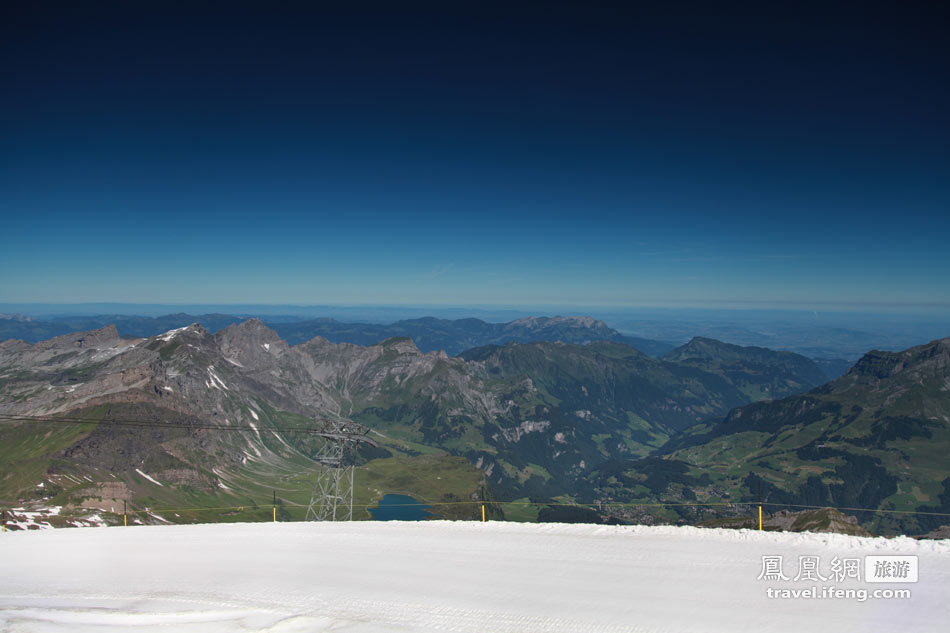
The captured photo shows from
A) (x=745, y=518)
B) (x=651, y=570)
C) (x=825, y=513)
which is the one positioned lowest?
(x=825, y=513)

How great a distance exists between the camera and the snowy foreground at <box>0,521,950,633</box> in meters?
18.1

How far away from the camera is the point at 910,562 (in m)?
20.9

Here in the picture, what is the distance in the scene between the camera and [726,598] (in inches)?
757

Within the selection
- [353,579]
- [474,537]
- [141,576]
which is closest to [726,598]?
[474,537]

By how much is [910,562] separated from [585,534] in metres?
14.6

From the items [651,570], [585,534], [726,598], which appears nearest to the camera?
[726,598]

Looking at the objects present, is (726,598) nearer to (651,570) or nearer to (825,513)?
(651,570)

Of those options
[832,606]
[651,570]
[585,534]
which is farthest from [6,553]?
[832,606]

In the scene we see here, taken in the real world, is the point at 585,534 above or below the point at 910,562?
below

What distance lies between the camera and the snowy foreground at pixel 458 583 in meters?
18.1

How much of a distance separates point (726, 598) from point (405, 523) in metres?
19.9

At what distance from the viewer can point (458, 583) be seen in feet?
72.8

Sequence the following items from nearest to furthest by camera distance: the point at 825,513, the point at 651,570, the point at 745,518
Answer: the point at 651,570
the point at 745,518
the point at 825,513

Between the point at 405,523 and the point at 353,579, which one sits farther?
the point at 405,523
